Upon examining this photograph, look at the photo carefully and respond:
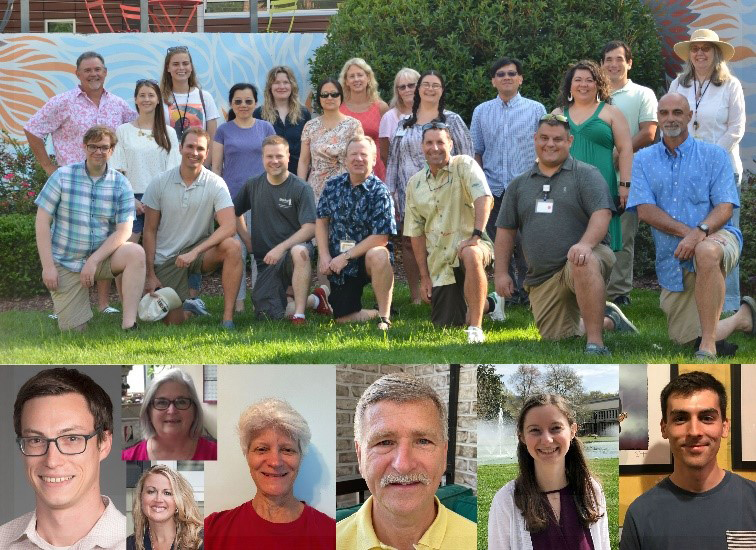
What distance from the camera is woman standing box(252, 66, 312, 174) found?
693 centimetres

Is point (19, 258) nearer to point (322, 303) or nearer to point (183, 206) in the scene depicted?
point (183, 206)

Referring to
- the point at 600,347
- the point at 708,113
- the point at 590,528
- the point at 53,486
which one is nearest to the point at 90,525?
the point at 53,486

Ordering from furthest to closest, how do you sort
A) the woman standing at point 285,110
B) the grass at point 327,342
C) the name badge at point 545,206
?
the woman standing at point 285,110, the name badge at point 545,206, the grass at point 327,342

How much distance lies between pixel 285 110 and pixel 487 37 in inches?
49.2

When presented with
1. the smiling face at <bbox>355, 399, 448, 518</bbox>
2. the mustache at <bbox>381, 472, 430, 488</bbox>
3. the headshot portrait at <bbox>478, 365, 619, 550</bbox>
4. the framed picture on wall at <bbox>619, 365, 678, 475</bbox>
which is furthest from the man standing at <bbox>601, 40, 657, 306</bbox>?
the mustache at <bbox>381, 472, 430, 488</bbox>

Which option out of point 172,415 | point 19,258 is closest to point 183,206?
point 19,258

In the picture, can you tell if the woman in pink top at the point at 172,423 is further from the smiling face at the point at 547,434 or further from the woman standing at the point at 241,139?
the woman standing at the point at 241,139

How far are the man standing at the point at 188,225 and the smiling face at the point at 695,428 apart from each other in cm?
251

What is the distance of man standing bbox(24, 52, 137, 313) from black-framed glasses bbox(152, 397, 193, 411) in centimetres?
198

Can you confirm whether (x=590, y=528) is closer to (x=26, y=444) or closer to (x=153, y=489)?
(x=153, y=489)

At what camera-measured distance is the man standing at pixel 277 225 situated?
6.62 m

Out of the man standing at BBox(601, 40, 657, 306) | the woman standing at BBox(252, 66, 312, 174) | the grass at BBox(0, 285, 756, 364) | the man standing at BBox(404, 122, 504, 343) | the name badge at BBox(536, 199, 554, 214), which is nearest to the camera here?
the grass at BBox(0, 285, 756, 364)

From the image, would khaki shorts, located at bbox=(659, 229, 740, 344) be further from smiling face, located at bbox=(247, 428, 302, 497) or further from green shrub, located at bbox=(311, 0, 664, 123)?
smiling face, located at bbox=(247, 428, 302, 497)

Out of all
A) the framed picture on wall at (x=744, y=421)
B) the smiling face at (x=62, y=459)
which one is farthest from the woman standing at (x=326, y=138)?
the framed picture on wall at (x=744, y=421)
